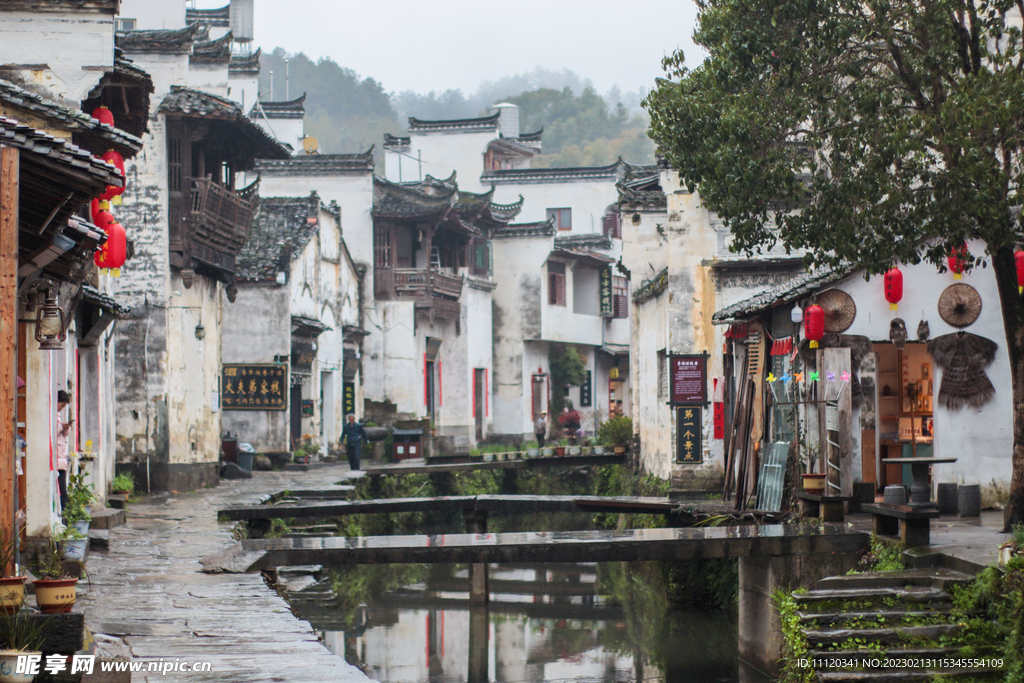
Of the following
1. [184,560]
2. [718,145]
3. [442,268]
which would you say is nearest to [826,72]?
[718,145]

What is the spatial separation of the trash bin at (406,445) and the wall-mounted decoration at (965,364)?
17805 millimetres

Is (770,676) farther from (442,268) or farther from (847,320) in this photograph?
(442,268)

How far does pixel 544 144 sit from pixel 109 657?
2647 inches

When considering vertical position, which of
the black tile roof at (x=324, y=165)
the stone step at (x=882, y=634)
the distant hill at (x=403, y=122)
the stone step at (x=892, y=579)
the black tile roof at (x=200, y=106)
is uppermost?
the distant hill at (x=403, y=122)

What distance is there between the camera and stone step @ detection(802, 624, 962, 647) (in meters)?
8.69

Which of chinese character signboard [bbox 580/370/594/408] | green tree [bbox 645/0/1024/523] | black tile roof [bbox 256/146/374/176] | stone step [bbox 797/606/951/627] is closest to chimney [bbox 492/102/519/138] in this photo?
chinese character signboard [bbox 580/370/594/408]

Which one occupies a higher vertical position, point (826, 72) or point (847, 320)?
point (826, 72)

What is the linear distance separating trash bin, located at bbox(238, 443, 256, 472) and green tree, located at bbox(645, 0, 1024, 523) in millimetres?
14953

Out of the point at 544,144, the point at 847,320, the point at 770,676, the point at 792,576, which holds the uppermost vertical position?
the point at 544,144

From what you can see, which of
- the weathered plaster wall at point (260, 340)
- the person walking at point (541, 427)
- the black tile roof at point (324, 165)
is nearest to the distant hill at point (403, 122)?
the person walking at point (541, 427)

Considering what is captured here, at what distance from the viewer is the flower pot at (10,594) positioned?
5.99 m

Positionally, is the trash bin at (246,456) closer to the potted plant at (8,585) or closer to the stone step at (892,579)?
the stone step at (892,579)

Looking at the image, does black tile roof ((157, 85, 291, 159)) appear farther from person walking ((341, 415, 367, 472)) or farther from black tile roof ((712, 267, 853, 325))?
black tile roof ((712, 267, 853, 325))

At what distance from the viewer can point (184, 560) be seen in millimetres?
11508
